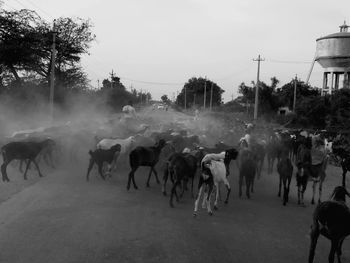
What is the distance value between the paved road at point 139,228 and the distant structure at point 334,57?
46.2 meters

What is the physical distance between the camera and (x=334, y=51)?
5416 centimetres

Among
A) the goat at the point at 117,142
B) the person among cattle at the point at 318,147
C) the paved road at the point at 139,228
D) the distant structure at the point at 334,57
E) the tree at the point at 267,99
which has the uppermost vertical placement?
the distant structure at the point at 334,57

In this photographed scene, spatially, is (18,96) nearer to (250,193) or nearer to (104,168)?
(104,168)

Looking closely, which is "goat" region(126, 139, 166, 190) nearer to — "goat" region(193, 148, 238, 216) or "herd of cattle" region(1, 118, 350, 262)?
"herd of cattle" region(1, 118, 350, 262)

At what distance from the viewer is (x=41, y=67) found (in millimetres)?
37594

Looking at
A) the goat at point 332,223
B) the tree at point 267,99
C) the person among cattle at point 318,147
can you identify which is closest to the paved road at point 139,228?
the goat at point 332,223

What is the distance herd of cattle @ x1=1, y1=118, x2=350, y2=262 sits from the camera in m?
10.7

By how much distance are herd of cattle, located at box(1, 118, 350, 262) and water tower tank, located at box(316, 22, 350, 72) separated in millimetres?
34250

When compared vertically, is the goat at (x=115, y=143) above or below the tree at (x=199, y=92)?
below

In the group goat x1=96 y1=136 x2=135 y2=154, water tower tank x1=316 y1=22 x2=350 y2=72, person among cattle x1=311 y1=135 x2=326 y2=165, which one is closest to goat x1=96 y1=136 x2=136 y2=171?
goat x1=96 y1=136 x2=135 y2=154

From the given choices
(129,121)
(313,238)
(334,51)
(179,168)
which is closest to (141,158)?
(179,168)

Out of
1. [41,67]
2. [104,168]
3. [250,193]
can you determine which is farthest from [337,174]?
[41,67]

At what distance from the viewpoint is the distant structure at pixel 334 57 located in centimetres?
5338

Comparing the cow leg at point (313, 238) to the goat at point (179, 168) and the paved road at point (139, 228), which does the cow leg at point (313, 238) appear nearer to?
the paved road at point (139, 228)
